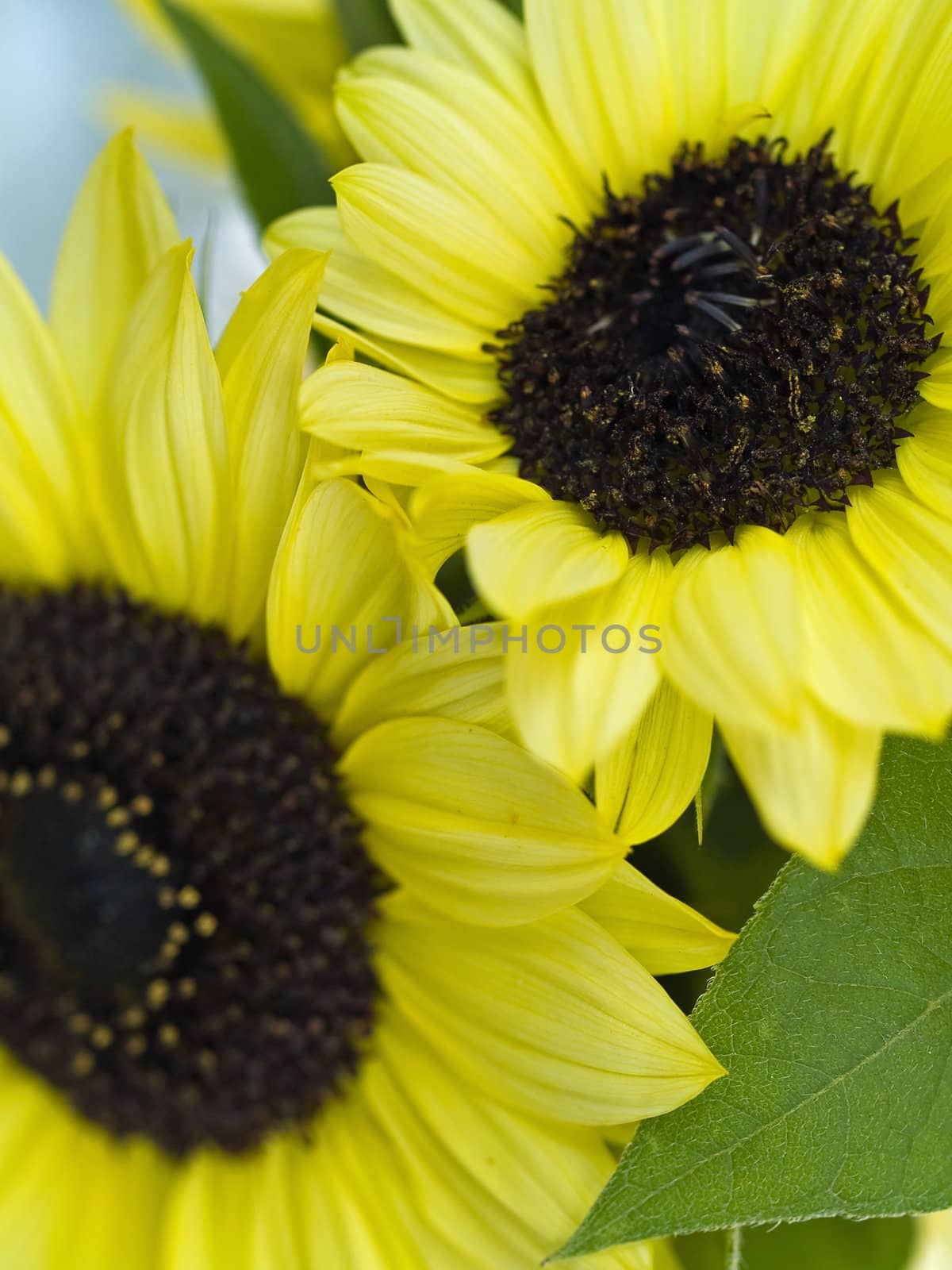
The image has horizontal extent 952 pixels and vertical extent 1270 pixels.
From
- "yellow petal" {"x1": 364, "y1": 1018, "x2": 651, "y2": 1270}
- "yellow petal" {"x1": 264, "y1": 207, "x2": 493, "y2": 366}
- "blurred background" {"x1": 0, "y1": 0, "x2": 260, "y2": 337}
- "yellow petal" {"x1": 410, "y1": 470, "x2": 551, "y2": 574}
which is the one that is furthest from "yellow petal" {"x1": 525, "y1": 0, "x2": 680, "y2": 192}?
"blurred background" {"x1": 0, "y1": 0, "x2": 260, "y2": 337}

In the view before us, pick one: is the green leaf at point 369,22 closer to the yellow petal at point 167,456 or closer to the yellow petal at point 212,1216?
the yellow petal at point 167,456

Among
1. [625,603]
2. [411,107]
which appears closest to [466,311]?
[411,107]

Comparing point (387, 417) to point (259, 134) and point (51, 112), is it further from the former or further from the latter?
point (51, 112)

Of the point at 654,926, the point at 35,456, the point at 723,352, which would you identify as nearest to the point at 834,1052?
the point at 654,926

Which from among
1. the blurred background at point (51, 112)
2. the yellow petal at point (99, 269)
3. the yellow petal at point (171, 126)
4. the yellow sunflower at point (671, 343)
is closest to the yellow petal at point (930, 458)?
the yellow sunflower at point (671, 343)

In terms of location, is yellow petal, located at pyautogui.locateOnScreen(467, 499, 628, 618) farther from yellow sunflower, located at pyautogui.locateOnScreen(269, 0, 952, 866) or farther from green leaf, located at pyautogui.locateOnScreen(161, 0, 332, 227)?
green leaf, located at pyautogui.locateOnScreen(161, 0, 332, 227)

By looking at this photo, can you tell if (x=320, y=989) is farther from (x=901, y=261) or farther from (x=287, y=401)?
(x=901, y=261)

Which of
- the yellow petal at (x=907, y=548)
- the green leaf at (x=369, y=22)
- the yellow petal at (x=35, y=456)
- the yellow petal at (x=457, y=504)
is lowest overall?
the yellow petal at (x=907, y=548)
